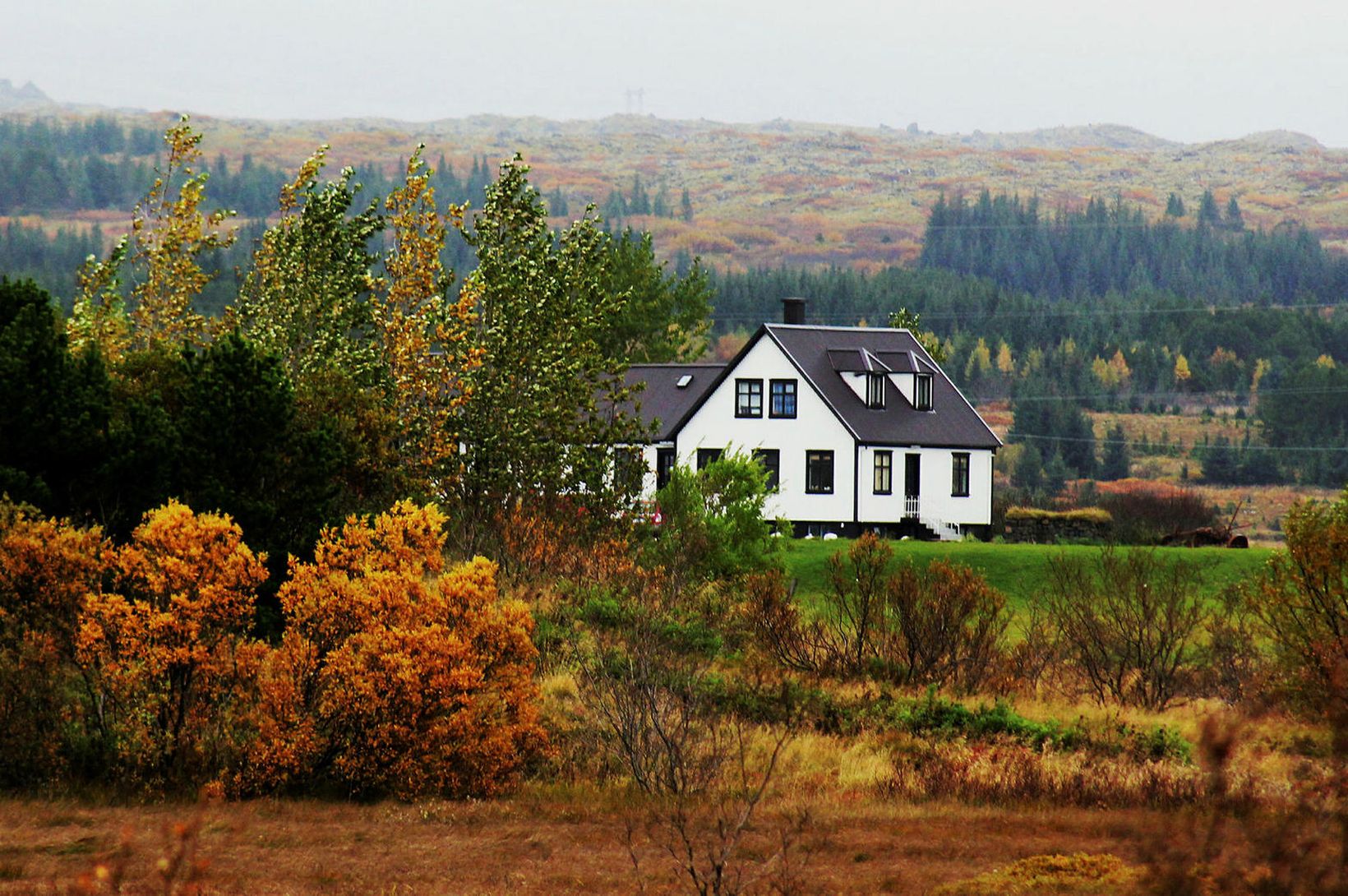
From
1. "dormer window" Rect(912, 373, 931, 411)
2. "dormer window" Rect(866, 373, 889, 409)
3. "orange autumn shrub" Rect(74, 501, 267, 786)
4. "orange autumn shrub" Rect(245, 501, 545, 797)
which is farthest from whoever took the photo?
"dormer window" Rect(912, 373, 931, 411)

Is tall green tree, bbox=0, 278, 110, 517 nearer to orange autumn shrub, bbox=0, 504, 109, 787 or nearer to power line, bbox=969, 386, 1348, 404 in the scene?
orange autumn shrub, bbox=0, 504, 109, 787

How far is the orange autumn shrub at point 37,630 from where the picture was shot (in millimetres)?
16547

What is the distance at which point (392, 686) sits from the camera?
664 inches

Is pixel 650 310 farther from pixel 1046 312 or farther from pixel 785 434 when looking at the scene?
pixel 1046 312

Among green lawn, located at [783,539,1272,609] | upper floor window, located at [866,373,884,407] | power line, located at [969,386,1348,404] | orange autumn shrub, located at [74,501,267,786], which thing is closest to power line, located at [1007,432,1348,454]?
power line, located at [969,386,1348,404]

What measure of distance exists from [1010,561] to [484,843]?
25.2 m

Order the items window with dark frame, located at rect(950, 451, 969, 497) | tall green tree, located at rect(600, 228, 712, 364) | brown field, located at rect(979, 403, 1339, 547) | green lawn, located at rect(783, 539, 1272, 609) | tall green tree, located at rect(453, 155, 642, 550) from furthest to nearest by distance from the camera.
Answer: brown field, located at rect(979, 403, 1339, 547) → tall green tree, located at rect(600, 228, 712, 364) → window with dark frame, located at rect(950, 451, 969, 497) → green lawn, located at rect(783, 539, 1272, 609) → tall green tree, located at rect(453, 155, 642, 550)

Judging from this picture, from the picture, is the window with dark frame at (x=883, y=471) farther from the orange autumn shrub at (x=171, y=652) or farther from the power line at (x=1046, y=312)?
the power line at (x=1046, y=312)

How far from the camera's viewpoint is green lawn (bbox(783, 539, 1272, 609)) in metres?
34.6

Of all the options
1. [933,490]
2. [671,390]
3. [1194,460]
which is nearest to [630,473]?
[933,490]

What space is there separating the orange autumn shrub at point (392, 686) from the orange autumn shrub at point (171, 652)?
547 mm

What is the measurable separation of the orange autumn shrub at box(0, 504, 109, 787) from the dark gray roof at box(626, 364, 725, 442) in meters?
33.2

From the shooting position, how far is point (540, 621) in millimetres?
24578

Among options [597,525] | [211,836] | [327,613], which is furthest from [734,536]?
[211,836]
